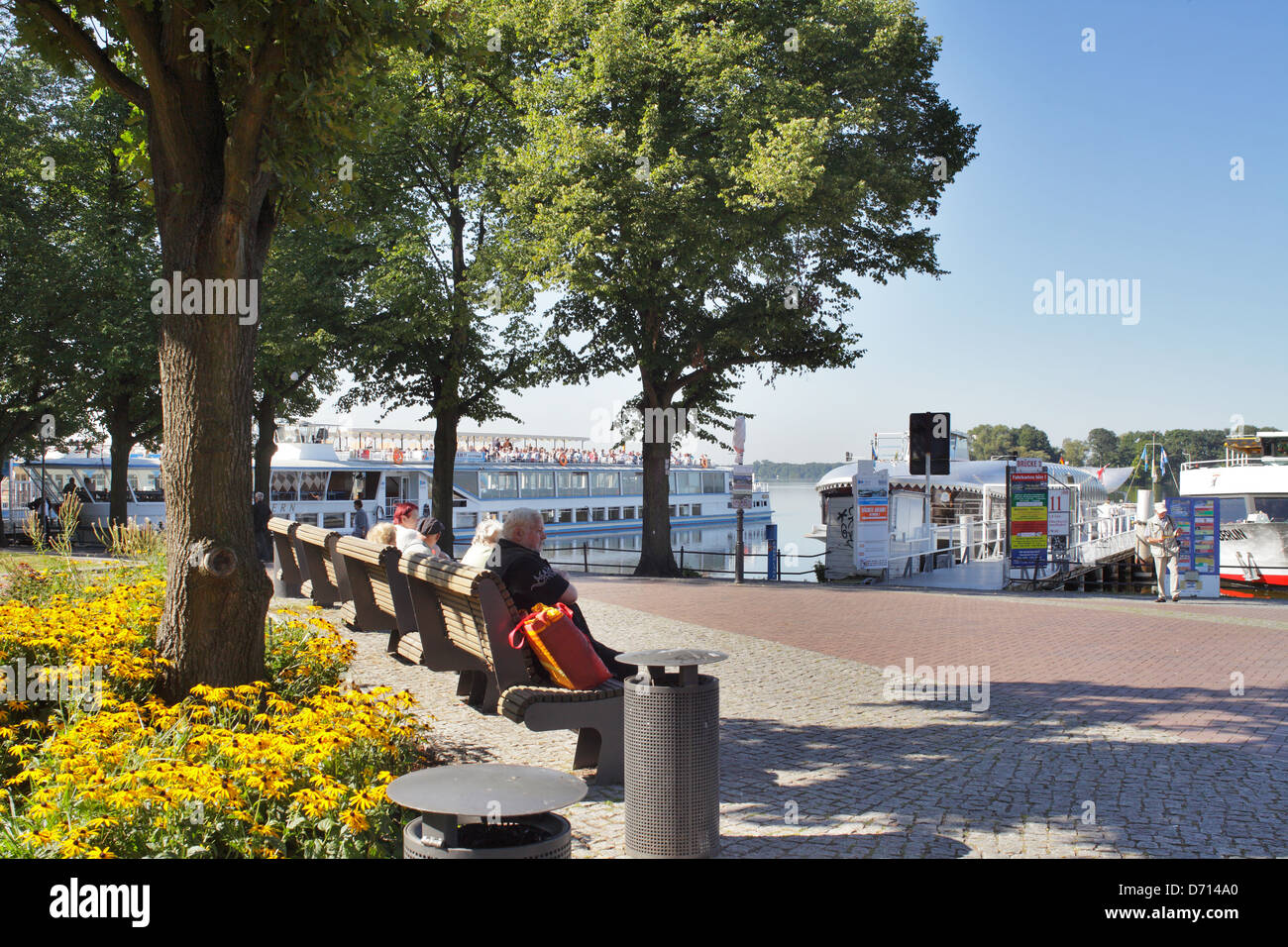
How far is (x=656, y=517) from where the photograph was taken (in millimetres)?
24000

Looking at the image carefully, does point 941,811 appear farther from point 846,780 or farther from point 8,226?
point 8,226

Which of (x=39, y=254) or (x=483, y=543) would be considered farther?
(x=39, y=254)

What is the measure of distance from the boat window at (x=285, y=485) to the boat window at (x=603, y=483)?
18219 millimetres

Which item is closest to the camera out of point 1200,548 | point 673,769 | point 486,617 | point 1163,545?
point 673,769

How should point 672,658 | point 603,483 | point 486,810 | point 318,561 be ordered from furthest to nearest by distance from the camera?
point 603,483, point 318,561, point 672,658, point 486,810

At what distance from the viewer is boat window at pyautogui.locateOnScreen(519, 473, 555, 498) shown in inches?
1943

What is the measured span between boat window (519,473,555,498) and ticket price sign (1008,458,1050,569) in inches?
1234

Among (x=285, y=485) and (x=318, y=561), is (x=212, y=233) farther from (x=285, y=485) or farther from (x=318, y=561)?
(x=285, y=485)

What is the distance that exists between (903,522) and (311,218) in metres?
25.8

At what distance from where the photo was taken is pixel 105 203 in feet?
90.8

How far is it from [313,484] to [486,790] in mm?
37657

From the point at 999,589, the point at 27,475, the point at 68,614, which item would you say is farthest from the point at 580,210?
the point at 27,475

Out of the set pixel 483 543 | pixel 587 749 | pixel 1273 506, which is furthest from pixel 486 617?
pixel 1273 506
